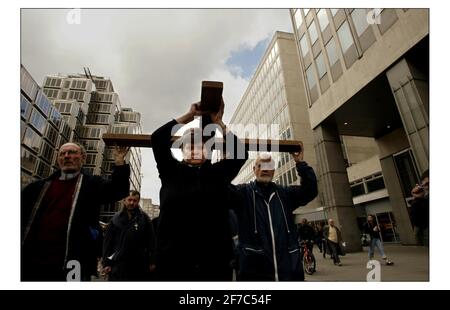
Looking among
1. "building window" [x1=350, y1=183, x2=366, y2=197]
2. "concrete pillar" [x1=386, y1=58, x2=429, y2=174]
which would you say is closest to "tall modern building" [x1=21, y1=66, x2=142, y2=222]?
"building window" [x1=350, y1=183, x2=366, y2=197]

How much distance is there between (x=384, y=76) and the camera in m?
9.45

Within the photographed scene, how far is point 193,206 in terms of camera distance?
67.7 inches

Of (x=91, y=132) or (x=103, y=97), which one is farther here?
(x=103, y=97)

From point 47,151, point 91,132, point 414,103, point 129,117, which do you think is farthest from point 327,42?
point 129,117

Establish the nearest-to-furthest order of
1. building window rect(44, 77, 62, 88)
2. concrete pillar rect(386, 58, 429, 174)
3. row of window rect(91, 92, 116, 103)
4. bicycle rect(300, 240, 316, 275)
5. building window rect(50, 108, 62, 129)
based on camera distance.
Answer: bicycle rect(300, 240, 316, 275) < concrete pillar rect(386, 58, 429, 174) < building window rect(50, 108, 62, 129) < building window rect(44, 77, 62, 88) < row of window rect(91, 92, 116, 103)

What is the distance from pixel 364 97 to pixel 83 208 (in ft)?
39.5

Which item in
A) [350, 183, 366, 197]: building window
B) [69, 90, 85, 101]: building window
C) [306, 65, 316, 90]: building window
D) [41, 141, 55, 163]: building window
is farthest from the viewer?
[69, 90, 85, 101]: building window

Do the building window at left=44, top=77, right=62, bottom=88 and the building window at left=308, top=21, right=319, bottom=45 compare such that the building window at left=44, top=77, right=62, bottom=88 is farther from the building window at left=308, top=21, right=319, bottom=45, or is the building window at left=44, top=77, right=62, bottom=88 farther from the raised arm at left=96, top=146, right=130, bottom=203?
the raised arm at left=96, top=146, right=130, bottom=203

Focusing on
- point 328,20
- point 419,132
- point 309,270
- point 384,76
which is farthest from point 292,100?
point 309,270

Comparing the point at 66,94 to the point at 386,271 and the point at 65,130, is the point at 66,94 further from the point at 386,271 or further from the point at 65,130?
the point at 386,271

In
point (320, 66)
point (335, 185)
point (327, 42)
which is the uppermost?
point (327, 42)

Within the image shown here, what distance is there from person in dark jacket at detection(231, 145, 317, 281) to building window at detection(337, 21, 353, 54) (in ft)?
38.0

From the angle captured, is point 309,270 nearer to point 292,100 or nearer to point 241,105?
point 292,100

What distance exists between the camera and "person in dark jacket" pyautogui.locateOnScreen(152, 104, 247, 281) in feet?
5.30
